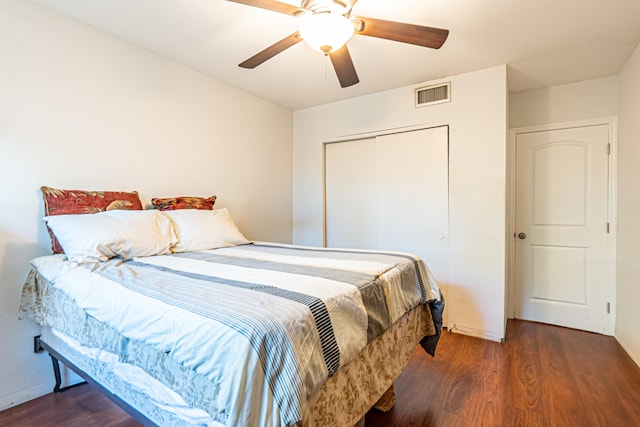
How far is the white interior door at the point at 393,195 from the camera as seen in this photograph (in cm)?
299

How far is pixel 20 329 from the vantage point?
71.2 inches

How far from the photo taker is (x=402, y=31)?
1599mm

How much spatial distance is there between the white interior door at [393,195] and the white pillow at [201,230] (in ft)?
5.07

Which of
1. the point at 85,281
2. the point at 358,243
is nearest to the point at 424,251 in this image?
the point at 358,243

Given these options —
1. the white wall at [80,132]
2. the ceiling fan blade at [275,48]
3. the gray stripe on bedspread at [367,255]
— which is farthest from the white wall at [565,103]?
the white wall at [80,132]

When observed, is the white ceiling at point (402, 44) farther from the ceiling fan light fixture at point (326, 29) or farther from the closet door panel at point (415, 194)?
the closet door panel at point (415, 194)

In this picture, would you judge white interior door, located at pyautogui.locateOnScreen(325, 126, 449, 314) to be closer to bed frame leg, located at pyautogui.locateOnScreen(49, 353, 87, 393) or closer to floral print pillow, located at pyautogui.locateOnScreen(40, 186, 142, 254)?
floral print pillow, located at pyautogui.locateOnScreen(40, 186, 142, 254)

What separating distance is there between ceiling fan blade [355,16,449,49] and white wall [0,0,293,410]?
1775mm

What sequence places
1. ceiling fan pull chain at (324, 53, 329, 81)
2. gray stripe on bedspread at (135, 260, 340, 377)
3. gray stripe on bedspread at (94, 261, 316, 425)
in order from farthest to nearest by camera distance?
1. ceiling fan pull chain at (324, 53, 329, 81)
2. gray stripe on bedspread at (135, 260, 340, 377)
3. gray stripe on bedspread at (94, 261, 316, 425)

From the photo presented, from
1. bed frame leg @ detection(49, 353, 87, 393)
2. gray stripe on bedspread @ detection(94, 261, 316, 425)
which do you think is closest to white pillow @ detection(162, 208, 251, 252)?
bed frame leg @ detection(49, 353, 87, 393)

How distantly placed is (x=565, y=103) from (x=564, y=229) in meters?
1.26

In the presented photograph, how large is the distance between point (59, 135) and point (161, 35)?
993 mm

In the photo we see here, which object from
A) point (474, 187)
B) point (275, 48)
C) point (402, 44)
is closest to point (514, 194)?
point (474, 187)

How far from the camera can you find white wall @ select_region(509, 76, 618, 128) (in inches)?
112
